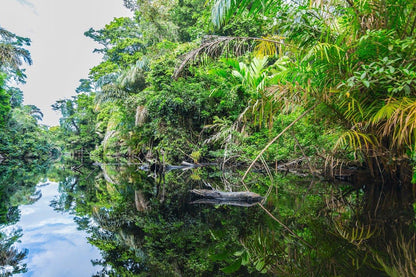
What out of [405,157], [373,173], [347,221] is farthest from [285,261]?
[373,173]

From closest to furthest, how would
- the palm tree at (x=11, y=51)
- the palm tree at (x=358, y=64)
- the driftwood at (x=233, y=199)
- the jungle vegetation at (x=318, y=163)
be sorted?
1. the jungle vegetation at (x=318, y=163)
2. the palm tree at (x=358, y=64)
3. the driftwood at (x=233, y=199)
4. the palm tree at (x=11, y=51)

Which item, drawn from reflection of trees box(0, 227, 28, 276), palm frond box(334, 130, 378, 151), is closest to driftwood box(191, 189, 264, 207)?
palm frond box(334, 130, 378, 151)

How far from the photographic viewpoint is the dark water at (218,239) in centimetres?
138

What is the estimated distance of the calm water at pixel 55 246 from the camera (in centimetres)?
149

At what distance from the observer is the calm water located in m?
1.49

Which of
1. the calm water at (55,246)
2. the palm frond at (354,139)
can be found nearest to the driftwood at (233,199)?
the palm frond at (354,139)

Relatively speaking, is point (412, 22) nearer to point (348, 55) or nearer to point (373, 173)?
point (348, 55)

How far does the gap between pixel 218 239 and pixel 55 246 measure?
49.7 inches

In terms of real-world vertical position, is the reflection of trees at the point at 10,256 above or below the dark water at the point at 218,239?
above

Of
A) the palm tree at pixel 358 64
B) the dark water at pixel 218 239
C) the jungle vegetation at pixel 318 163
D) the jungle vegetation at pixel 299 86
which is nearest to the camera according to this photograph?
the dark water at pixel 218 239

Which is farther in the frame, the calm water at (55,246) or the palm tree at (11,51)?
the palm tree at (11,51)

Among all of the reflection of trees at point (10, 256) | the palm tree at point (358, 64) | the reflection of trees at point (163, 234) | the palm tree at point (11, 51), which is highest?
the palm tree at point (11, 51)

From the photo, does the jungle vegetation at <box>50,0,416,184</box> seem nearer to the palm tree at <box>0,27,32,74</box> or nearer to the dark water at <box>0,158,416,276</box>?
the dark water at <box>0,158,416,276</box>

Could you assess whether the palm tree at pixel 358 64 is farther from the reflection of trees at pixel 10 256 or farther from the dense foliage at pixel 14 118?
the dense foliage at pixel 14 118
